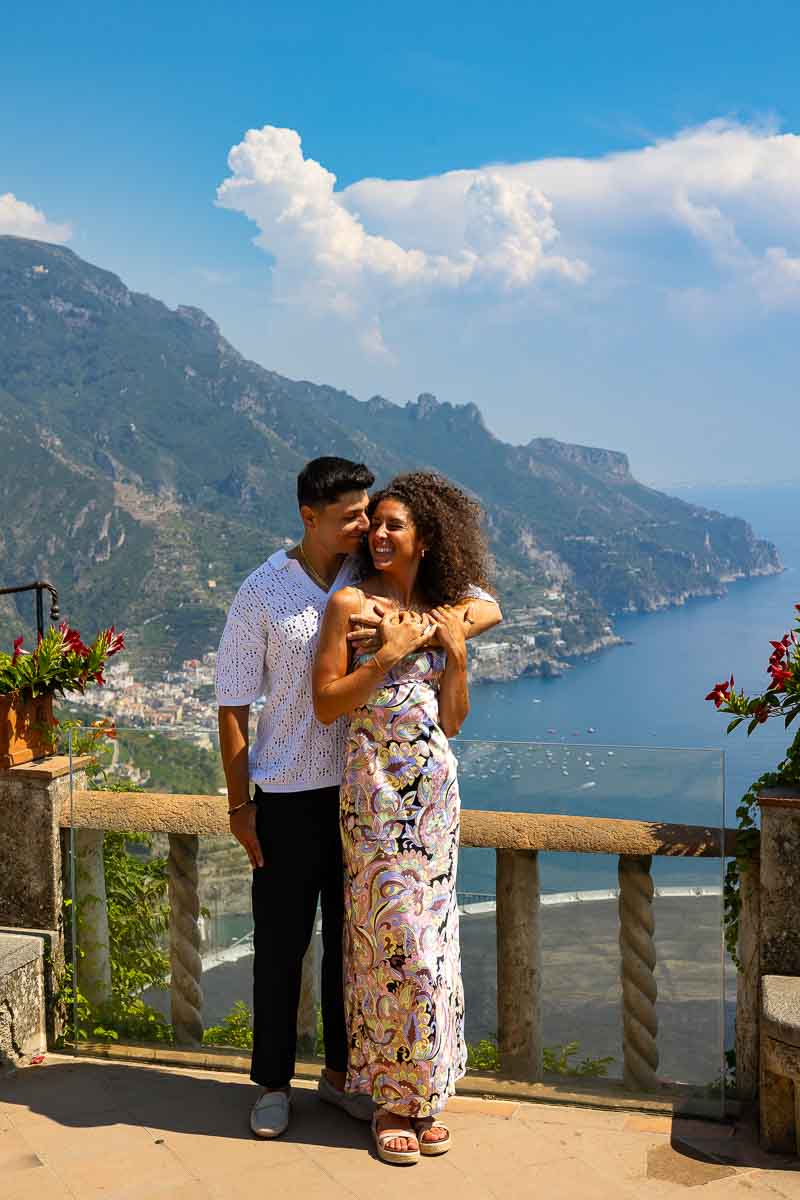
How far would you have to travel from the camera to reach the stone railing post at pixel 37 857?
3096 mm

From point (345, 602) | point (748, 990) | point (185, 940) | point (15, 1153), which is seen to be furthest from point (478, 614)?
point (15, 1153)

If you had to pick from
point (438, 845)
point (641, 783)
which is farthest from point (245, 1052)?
point (641, 783)

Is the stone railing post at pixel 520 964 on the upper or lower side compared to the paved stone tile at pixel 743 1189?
upper

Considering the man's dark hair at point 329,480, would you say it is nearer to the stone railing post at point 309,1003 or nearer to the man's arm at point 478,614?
the man's arm at point 478,614

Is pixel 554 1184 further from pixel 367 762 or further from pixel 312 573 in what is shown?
pixel 312 573

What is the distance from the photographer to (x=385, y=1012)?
8.08 ft

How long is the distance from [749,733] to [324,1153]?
132 centimetres

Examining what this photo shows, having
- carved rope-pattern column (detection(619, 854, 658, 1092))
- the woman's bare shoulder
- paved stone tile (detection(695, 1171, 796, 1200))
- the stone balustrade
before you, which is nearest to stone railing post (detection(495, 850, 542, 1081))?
the stone balustrade

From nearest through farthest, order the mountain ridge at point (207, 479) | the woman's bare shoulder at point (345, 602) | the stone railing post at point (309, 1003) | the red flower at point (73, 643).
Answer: the woman's bare shoulder at point (345, 602) < the stone railing post at point (309, 1003) < the red flower at point (73, 643) < the mountain ridge at point (207, 479)

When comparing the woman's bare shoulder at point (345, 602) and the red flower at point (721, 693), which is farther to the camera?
the red flower at point (721, 693)

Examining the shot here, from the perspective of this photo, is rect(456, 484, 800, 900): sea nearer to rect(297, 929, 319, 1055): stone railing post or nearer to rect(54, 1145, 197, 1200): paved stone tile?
rect(297, 929, 319, 1055): stone railing post

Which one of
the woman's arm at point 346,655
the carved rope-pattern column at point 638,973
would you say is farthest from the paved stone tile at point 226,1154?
the woman's arm at point 346,655

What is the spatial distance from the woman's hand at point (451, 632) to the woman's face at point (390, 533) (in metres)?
0.15

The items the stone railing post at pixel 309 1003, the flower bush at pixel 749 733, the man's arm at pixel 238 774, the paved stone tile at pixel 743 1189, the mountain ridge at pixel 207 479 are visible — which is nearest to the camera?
the paved stone tile at pixel 743 1189
